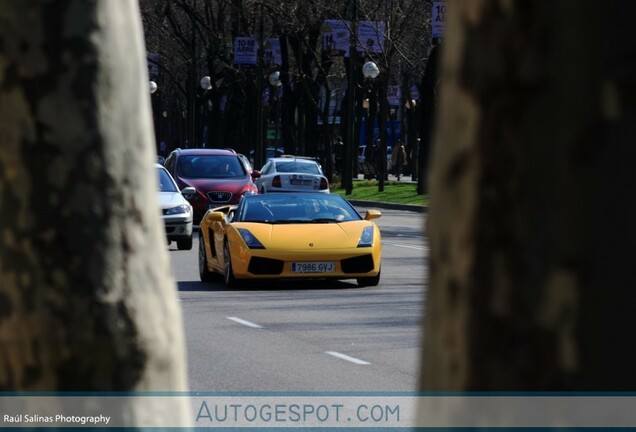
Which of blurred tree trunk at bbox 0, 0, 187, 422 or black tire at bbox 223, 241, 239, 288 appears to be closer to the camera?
blurred tree trunk at bbox 0, 0, 187, 422

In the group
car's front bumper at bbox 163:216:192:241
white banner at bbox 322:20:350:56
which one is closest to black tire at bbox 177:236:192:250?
car's front bumper at bbox 163:216:192:241

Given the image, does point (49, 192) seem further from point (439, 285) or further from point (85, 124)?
point (439, 285)

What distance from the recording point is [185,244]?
88.9 feet

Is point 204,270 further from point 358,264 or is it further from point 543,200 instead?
point 543,200

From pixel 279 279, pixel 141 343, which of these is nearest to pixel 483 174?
pixel 141 343

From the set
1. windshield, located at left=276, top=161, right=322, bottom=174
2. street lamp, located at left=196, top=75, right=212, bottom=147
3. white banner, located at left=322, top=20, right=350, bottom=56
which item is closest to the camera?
windshield, located at left=276, top=161, right=322, bottom=174

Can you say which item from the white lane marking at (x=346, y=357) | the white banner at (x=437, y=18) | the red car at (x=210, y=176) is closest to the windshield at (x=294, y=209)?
the white lane marking at (x=346, y=357)

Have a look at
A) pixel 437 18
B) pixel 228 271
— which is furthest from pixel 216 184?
pixel 228 271

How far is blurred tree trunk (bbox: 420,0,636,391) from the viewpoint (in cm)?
210

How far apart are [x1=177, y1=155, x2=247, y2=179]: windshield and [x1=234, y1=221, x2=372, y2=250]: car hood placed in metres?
14.7

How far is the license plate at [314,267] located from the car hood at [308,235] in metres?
0.19

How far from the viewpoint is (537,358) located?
213 centimetres

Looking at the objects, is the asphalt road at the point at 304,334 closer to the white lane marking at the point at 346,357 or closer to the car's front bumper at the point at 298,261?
the white lane marking at the point at 346,357

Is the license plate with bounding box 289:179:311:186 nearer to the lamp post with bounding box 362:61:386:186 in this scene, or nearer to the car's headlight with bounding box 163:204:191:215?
the lamp post with bounding box 362:61:386:186
